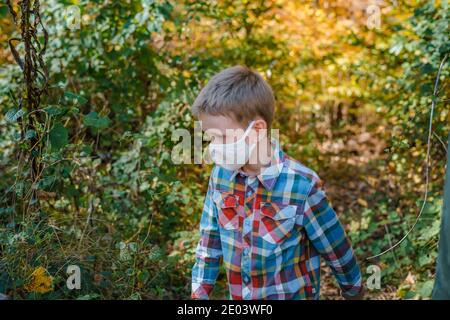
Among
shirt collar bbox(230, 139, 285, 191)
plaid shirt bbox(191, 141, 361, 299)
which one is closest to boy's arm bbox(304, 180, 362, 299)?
plaid shirt bbox(191, 141, 361, 299)

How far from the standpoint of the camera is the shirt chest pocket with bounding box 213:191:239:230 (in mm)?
2197

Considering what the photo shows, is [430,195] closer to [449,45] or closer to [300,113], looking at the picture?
[449,45]

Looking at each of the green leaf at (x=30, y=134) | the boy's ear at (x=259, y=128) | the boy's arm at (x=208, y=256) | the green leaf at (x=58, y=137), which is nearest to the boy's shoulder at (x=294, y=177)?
the boy's ear at (x=259, y=128)

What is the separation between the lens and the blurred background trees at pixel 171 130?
2873 mm

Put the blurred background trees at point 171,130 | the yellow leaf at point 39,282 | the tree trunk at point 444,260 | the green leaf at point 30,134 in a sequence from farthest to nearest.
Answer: the blurred background trees at point 171,130 < the green leaf at point 30,134 < the yellow leaf at point 39,282 < the tree trunk at point 444,260

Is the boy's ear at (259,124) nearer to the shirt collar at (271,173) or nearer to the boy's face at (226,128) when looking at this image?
the boy's face at (226,128)

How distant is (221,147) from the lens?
2.16 meters

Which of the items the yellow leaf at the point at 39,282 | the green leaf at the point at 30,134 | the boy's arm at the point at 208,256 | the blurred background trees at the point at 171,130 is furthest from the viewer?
the blurred background trees at the point at 171,130

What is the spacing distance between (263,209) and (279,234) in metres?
0.11

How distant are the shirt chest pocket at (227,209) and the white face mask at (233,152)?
112 mm

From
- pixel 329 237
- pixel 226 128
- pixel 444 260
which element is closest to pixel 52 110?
pixel 226 128

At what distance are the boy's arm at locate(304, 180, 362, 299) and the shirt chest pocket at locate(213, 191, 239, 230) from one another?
10.0 inches

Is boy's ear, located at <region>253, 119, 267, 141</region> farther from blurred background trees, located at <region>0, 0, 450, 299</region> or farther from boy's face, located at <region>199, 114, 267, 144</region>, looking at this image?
blurred background trees, located at <region>0, 0, 450, 299</region>

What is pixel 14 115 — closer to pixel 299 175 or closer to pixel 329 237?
pixel 299 175
